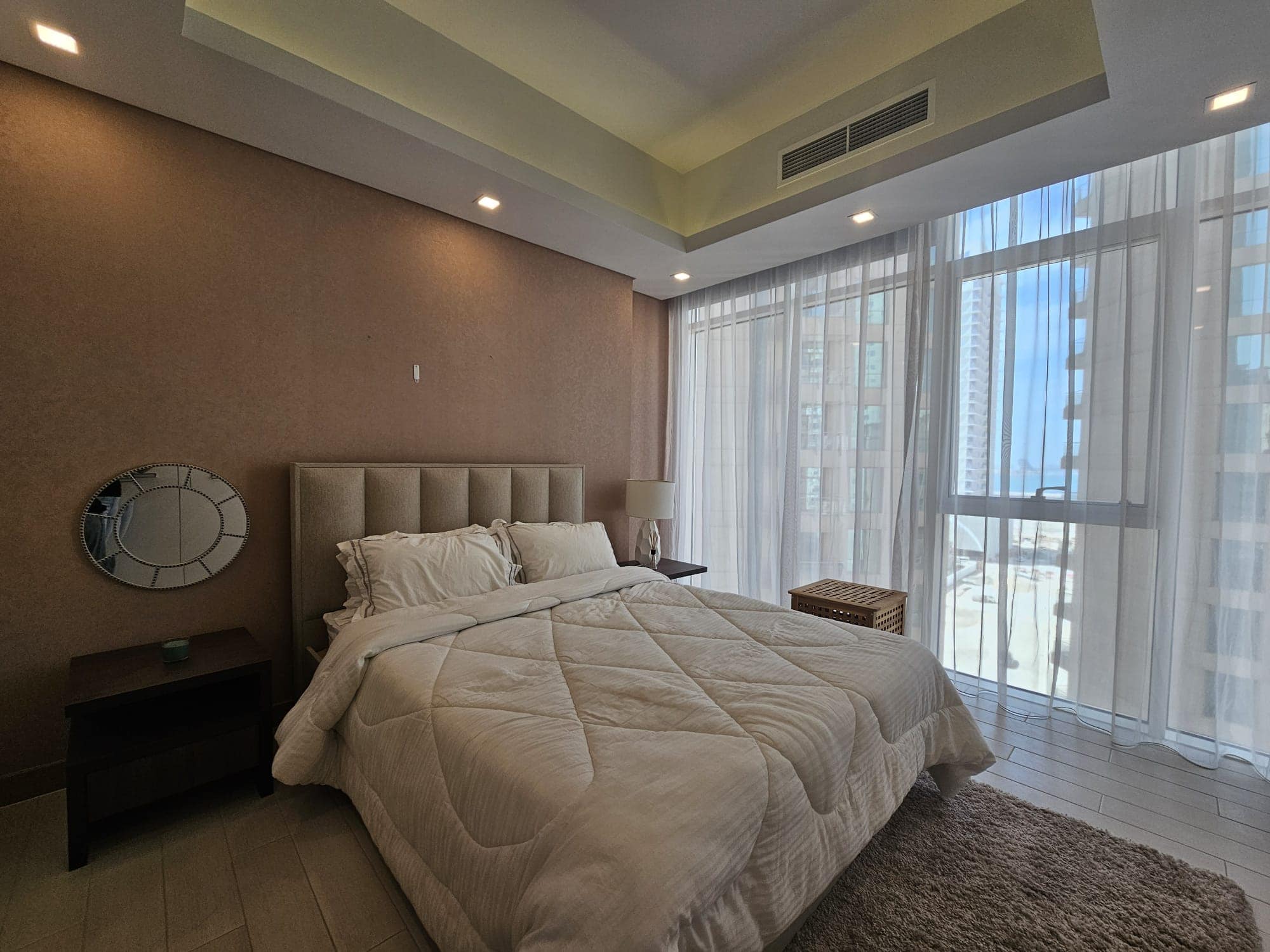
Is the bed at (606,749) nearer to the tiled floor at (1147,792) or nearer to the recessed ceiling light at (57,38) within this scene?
the tiled floor at (1147,792)

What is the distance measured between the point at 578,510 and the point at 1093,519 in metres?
2.71

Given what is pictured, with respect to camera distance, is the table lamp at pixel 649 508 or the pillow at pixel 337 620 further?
the table lamp at pixel 649 508

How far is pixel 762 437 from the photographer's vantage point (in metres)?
3.85

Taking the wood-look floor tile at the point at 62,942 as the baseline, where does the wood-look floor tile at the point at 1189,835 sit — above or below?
above

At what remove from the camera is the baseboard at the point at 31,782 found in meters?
1.86

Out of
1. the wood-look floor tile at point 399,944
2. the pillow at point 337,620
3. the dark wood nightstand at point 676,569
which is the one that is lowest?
the wood-look floor tile at point 399,944

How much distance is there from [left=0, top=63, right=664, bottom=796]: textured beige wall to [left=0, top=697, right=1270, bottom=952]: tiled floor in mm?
572

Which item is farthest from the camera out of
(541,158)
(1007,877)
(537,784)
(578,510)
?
(578,510)

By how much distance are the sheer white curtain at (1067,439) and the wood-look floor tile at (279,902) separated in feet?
9.69

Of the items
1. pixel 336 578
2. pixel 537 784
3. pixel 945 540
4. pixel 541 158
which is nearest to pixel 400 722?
pixel 537 784

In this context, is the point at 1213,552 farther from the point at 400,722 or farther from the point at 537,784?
Answer: the point at 400,722

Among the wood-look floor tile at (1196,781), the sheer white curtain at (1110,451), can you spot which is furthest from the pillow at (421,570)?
the wood-look floor tile at (1196,781)

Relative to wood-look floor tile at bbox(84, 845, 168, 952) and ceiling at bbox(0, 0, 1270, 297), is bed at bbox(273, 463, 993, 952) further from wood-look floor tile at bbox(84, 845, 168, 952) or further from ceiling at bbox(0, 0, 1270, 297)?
ceiling at bbox(0, 0, 1270, 297)

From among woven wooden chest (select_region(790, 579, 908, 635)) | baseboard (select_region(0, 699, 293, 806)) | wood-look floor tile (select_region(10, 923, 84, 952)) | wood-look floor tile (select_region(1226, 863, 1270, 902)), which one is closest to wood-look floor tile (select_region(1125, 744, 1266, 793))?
wood-look floor tile (select_region(1226, 863, 1270, 902))
